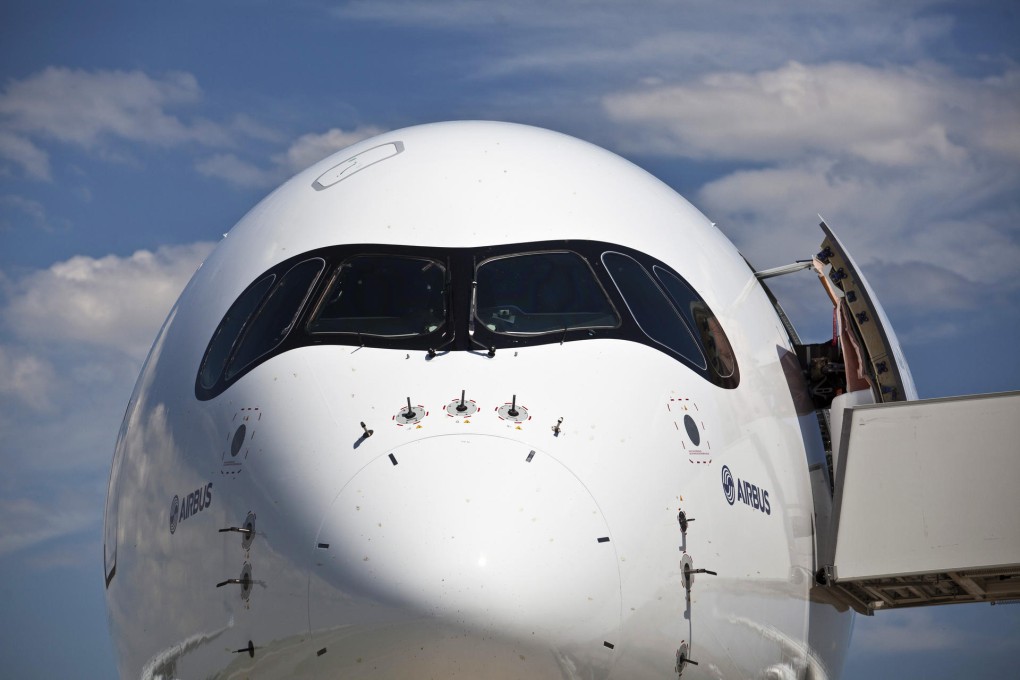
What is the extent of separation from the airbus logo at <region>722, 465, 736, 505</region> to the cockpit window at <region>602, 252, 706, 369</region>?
87cm

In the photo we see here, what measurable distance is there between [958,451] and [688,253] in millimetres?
2527

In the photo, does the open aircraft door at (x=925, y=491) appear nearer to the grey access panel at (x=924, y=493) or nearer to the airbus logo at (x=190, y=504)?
the grey access panel at (x=924, y=493)

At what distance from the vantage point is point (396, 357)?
29.8 ft

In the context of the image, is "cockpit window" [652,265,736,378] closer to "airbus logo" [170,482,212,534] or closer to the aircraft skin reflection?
the aircraft skin reflection

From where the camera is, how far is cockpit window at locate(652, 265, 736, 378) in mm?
10328

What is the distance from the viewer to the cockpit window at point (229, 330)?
10062 mm

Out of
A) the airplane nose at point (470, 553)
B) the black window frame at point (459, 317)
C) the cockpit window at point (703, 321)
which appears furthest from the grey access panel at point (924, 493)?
the airplane nose at point (470, 553)

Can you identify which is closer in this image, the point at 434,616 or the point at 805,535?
the point at 434,616

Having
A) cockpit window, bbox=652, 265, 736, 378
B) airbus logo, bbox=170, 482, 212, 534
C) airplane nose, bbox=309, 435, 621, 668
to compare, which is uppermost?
cockpit window, bbox=652, 265, 736, 378

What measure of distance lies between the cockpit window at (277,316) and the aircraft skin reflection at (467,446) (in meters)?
0.03

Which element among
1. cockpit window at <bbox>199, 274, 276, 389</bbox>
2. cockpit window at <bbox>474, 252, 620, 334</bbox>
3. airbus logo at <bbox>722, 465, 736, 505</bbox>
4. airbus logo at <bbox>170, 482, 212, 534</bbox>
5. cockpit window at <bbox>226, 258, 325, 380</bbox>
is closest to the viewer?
airbus logo at <bbox>170, 482, 212, 534</bbox>

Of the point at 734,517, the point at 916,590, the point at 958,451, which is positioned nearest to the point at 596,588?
the point at 734,517

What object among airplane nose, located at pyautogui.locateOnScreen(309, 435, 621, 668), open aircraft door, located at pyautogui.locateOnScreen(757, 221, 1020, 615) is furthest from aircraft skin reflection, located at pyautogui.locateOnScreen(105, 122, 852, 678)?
open aircraft door, located at pyautogui.locateOnScreen(757, 221, 1020, 615)

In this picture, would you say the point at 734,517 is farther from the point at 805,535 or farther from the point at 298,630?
the point at 298,630
